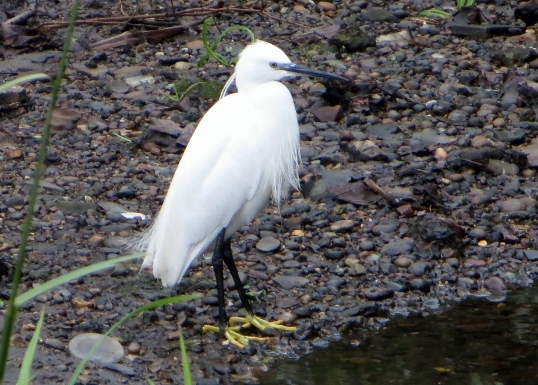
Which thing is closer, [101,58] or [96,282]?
[96,282]

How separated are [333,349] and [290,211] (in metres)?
1.42

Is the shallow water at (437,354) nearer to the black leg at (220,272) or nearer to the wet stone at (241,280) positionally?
the black leg at (220,272)

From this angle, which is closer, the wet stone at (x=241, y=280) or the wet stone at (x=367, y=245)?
the wet stone at (x=241, y=280)

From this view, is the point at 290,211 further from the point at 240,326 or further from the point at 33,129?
the point at 33,129

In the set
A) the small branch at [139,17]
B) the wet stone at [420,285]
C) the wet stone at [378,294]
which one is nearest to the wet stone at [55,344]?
the wet stone at [378,294]

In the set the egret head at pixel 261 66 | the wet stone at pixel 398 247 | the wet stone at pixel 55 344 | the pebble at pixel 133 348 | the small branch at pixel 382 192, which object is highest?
the egret head at pixel 261 66

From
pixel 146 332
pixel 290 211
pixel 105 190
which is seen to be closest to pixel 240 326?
pixel 146 332

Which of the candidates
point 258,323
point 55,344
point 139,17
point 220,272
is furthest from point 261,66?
point 139,17

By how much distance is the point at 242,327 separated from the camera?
4.10 metres

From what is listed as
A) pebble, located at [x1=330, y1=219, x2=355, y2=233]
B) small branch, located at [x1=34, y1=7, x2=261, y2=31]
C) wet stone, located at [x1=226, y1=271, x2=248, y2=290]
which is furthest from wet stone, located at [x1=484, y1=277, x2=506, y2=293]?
small branch, located at [x1=34, y1=7, x2=261, y2=31]

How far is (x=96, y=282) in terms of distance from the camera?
4.39 meters

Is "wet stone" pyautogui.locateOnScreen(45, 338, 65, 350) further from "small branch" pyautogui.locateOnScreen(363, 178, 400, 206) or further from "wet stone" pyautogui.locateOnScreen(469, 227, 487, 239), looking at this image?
"wet stone" pyautogui.locateOnScreen(469, 227, 487, 239)

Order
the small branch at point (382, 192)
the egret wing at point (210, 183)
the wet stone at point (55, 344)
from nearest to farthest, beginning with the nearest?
the wet stone at point (55, 344)
the egret wing at point (210, 183)
the small branch at point (382, 192)

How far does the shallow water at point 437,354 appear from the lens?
358cm
